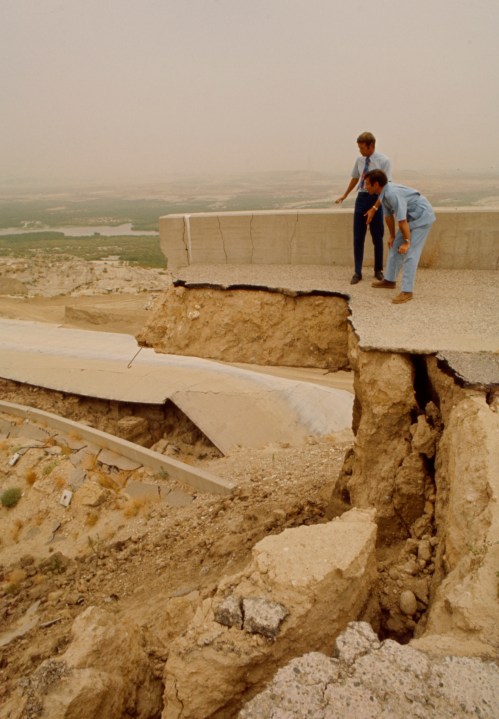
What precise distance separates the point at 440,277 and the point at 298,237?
2159 millimetres

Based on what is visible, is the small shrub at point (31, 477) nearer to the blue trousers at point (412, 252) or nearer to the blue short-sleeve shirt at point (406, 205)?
the blue trousers at point (412, 252)

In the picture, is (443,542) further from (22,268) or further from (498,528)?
(22,268)

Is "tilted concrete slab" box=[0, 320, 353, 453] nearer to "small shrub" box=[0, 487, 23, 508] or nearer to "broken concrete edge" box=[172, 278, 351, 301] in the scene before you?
"small shrub" box=[0, 487, 23, 508]

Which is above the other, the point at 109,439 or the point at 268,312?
the point at 268,312

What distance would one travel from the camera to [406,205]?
5.39 m

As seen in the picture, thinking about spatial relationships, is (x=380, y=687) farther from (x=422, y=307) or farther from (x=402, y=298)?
(x=402, y=298)

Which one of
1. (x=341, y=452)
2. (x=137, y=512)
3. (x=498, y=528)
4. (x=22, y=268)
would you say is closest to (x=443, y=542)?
(x=498, y=528)

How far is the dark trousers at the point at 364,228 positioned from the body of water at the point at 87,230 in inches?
3040

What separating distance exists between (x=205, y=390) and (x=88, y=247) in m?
54.8

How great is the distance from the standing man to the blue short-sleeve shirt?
38cm

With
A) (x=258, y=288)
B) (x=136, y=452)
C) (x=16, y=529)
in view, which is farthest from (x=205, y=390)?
(x=258, y=288)

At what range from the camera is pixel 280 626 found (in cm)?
244

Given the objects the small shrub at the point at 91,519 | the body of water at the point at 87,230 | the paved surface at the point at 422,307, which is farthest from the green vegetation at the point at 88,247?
the paved surface at the point at 422,307

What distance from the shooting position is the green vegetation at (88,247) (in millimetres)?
50256
